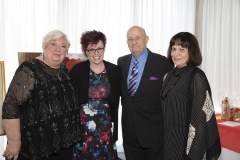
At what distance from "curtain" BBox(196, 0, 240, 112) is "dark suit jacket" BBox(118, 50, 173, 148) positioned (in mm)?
2009

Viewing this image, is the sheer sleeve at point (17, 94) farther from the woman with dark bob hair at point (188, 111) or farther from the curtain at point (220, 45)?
the curtain at point (220, 45)

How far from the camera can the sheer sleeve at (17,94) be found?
5.50 ft

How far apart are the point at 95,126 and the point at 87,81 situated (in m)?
0.40

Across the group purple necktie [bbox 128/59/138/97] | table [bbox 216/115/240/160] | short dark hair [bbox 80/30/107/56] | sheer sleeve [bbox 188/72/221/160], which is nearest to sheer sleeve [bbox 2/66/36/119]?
short dark hair [bbox 80/30/107/56]

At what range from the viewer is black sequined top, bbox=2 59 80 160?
1.69 metres

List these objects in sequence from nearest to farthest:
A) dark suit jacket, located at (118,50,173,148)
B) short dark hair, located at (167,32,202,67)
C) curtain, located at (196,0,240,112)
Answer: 1. short dark hair, located at (167,32,202,67)
2. dark suit jacket, located at (118,50,173,148)
3. curtain, located at (196,0,240,112)

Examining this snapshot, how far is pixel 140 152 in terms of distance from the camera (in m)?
2.43

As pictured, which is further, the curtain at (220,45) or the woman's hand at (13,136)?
the curtain at (220,45)

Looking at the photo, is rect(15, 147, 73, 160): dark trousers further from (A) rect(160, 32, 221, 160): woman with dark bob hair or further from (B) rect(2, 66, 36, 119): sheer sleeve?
(A) rect(160, 32, 221, 160): woman with dark bob hair

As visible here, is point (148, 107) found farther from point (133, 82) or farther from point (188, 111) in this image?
point (188, 111)

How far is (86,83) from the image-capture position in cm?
213

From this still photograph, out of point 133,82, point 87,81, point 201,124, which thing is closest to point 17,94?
point 87,81

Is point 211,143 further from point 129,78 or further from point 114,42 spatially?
point 114,42

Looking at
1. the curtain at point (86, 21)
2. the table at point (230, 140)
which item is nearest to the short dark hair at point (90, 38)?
the curtain at point (86, 21)
